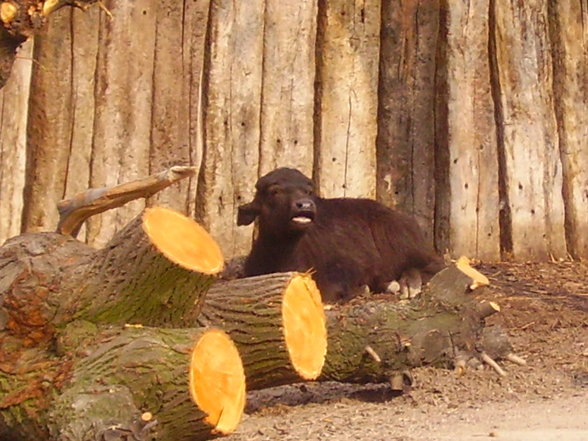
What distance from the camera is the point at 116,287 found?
608 centimetres

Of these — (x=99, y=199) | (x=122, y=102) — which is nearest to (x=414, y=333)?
(x=99, y=199)

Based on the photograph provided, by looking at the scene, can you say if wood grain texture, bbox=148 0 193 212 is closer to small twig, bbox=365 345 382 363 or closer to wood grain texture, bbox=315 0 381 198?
wood grain texture, bbox=315 0 381 198

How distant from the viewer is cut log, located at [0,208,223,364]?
19.7ft

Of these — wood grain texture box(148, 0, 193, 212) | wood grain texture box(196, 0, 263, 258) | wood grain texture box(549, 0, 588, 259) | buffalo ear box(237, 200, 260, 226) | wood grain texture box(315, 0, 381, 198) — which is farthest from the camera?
wood grain texture box(549, 0, 588, 259)

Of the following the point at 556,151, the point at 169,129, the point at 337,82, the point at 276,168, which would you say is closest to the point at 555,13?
the point at 556,151

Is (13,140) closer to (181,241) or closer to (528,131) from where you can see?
(181,241)

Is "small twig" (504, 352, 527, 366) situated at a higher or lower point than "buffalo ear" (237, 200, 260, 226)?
lower

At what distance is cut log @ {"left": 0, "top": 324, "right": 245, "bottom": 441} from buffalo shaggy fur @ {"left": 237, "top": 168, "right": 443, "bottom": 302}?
12.4 feet

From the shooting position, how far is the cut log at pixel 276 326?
6.46m

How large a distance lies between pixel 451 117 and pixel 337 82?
1.00 meters

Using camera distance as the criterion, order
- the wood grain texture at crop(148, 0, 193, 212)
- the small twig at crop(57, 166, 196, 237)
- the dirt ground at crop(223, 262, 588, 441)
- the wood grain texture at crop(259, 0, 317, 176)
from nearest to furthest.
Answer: the dirt ground at crop(223, 262, 588, 441)
the small twig at crop(57, 166, 196, 237)
the wood grain texture at crop(148, 0, 193, 212)
the wood grain texture at crop(259, 0, 317, 176)

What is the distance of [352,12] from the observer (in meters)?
10.7

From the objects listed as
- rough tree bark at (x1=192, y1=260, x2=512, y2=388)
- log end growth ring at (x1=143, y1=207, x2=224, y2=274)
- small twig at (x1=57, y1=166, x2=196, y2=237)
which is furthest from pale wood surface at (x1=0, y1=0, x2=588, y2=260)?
log end growth ring at (x1=143, y1=207, x2=224, y2=274)

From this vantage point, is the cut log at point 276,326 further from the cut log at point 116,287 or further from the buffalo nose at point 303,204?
the buffalo nose at point 303,204
